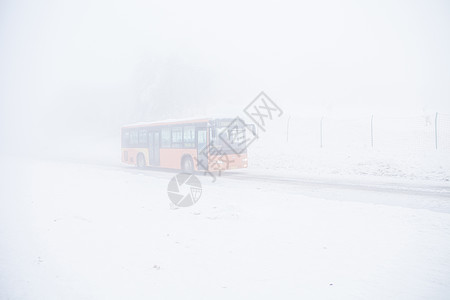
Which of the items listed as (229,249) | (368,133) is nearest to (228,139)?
(229,249)

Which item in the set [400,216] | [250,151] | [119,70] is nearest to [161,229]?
[400,216]

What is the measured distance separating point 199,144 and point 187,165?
1686 millimetres

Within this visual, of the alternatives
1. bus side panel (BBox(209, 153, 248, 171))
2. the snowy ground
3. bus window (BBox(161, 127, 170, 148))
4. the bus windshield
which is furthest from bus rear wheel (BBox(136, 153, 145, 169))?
the snowy ground

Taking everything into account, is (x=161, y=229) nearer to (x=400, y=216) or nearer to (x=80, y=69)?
(x=400, y=216)

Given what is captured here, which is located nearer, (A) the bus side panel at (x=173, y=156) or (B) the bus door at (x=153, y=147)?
(A) the bus side panel at (x=173, y=156)

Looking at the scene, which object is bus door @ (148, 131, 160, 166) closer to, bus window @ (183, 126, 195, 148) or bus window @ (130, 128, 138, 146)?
bus window @ (130, 128, 138, 146)

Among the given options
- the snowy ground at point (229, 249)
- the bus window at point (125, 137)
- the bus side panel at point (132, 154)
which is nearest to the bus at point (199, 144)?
the bus side panel at point (132, 154)

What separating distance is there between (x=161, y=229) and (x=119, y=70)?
237 feet

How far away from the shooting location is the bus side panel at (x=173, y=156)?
16883 mm

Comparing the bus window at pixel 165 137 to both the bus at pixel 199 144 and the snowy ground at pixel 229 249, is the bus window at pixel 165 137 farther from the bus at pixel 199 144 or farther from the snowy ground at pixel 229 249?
the snowy ground at pixel 229 249

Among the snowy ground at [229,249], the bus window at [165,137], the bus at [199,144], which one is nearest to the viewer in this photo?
the snowy ground at [229,249]

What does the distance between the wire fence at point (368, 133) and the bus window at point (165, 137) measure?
10947 mm

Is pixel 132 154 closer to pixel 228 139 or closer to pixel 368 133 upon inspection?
pixel 228 139

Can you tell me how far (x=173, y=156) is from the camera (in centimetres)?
1833
